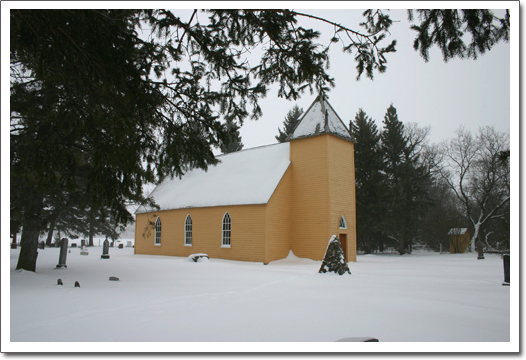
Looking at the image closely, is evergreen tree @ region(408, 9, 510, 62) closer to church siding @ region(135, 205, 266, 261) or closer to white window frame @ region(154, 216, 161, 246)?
church siding @ region(135, 205, 266, 261)

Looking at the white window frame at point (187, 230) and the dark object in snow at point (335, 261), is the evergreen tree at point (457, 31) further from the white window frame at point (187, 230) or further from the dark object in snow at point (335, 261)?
the white window frame at point (187, 230)

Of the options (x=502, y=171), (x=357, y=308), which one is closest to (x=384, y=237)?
(x=502, y=171)

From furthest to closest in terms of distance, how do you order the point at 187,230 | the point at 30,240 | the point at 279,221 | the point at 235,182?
the point at 187,230 < the point at 235,182 < the point at 279,221 < the point at 30,240

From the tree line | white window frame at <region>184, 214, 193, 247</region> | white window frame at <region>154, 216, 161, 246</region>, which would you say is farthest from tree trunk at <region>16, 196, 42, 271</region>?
the tree line

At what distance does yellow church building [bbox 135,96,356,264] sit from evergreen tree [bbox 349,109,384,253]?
1294 cm

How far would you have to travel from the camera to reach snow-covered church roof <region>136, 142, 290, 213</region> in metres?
22.1

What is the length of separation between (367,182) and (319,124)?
1583 centimetres

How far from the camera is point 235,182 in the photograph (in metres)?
24.5

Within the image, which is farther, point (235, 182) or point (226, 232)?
point (235, 182)

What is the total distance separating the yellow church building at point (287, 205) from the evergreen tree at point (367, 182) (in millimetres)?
12944

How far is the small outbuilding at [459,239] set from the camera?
3359cm

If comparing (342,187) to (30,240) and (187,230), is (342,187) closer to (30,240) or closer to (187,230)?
(187,230)

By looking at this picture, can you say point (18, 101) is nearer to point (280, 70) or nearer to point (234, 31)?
point (234, 31)

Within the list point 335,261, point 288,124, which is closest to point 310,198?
point 335,261
